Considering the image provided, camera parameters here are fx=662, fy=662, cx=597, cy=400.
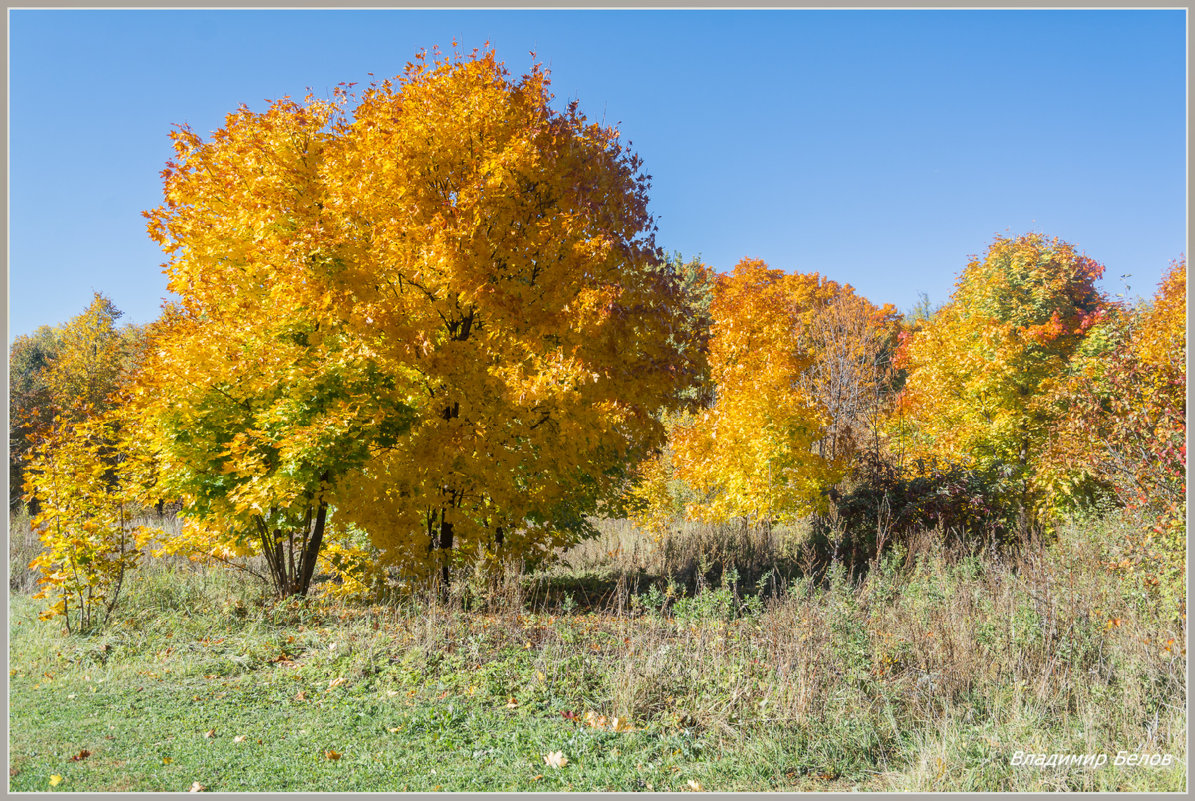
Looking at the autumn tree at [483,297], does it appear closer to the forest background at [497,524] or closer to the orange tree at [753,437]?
the forest background at [497,524]

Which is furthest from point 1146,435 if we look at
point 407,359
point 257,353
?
point 257,353

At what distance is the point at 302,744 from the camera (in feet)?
15.8

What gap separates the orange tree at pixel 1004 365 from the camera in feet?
45.1

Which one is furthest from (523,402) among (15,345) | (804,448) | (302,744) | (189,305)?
(15,345)

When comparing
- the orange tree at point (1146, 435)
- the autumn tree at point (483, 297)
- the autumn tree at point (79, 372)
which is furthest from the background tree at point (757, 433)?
the autumn tree at point (79, 372)

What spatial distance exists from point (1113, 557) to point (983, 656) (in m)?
2.76

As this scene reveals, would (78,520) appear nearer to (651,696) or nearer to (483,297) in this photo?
(483,297)

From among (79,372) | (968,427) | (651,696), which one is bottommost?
(651,696)

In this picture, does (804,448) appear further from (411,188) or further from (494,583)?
(411,188)

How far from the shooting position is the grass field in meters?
4.29

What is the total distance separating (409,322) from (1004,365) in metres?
13.3

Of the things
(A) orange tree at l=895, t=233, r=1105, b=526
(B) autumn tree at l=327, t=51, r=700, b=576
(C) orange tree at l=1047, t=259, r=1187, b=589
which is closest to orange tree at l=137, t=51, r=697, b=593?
(B) autumn tree at l=327, t=51, r=700, b=576

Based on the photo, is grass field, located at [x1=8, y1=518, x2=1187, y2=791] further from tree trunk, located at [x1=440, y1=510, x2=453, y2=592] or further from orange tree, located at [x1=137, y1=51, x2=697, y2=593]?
orange tree, located at [x1=137, y1=51, x2=697, y2=593]

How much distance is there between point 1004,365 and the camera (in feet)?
48.2
